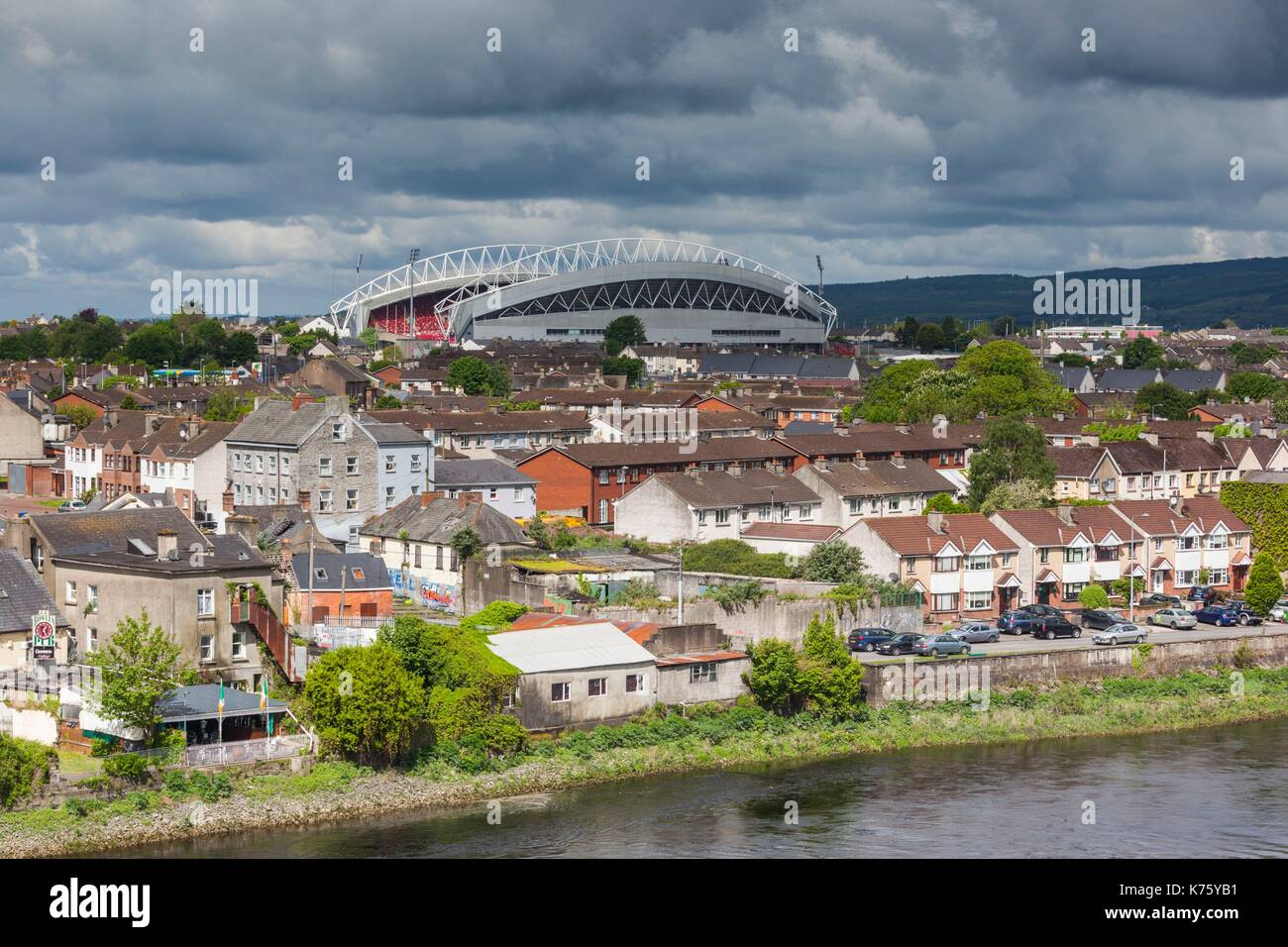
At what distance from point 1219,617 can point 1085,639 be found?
5.95m

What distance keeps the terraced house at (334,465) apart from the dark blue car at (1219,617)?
80.3ft

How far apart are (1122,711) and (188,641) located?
21.8 meters

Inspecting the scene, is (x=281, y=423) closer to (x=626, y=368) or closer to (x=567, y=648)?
(x=567, y=648)

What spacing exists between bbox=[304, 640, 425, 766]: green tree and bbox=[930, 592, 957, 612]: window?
2016 centimetres

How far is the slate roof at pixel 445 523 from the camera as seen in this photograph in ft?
153

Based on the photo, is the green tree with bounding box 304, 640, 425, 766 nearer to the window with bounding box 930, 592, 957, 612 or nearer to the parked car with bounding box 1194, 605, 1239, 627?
the window with bounding box 930, 592, 957, 612

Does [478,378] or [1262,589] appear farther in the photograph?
[478,378]

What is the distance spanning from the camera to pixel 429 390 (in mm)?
111438

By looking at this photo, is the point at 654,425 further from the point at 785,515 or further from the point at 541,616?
the point at 541,616

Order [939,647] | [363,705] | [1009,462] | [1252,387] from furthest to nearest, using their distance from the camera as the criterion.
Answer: [1252,387], [1009,462], [939,647], [363,705]

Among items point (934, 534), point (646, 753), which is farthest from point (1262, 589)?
point (646, 753)

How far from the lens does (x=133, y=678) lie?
28672 mm

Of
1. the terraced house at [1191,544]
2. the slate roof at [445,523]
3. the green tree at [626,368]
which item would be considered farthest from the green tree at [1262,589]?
A: the green tree at [626,368]

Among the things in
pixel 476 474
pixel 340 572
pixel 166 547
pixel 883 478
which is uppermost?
pixel 476 474
